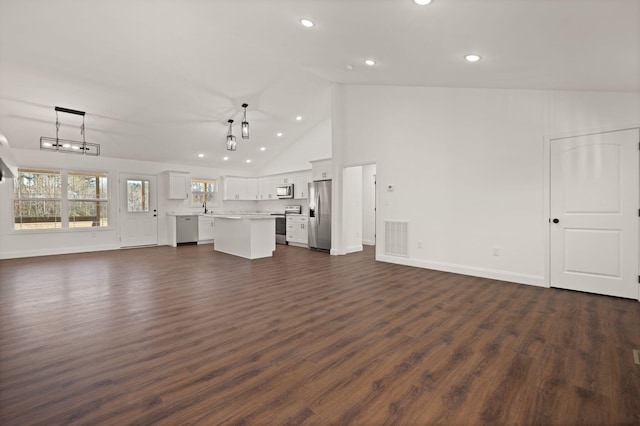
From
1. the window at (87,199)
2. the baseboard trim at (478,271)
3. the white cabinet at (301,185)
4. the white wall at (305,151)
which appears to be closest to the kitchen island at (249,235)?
the white cabinet at (301,185)

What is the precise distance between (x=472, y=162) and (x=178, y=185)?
7977mm

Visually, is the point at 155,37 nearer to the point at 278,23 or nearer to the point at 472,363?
the point at 278,23

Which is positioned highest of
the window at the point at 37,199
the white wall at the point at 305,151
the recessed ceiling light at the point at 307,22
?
the recessed ceiling light at the point at 307,22

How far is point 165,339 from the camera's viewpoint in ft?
8.39

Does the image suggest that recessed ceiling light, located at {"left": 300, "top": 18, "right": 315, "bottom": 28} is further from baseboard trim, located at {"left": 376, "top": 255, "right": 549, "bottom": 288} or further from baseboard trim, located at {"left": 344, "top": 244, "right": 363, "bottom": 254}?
baseboard trim, located at {"left": 344, "top": 244, "right": 363, "bottom": 254}

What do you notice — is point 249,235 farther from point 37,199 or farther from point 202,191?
point 37,199

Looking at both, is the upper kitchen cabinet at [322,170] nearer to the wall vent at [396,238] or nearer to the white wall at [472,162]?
the white wall at [472,162]

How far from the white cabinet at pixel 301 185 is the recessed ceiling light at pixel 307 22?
5.25 metres

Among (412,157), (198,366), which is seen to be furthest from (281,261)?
(198,366)

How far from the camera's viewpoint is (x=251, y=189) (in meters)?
10.7

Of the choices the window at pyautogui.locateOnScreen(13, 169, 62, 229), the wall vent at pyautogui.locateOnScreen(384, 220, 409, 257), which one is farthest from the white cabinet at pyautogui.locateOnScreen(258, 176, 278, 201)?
the window at pyautogui.locateOnScreen(13, 169, 62, 229)

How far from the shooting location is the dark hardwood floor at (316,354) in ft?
5.48

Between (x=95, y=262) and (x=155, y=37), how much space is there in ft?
15.2

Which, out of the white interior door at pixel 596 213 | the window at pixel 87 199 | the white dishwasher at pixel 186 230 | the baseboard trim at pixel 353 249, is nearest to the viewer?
the white interior door at pixel 596 213
